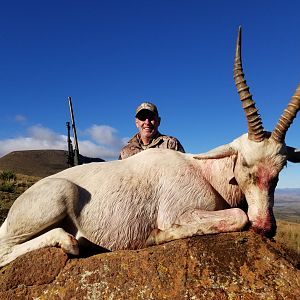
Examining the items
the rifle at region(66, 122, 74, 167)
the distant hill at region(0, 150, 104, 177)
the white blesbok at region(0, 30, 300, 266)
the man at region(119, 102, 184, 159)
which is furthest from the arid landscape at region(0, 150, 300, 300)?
the distant hill at region(0, 150, 104, 177)

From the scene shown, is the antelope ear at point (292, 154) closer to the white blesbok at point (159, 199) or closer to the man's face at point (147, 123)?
the white blesbok at point (159, 199)

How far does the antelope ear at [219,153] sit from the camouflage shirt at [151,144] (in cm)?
283

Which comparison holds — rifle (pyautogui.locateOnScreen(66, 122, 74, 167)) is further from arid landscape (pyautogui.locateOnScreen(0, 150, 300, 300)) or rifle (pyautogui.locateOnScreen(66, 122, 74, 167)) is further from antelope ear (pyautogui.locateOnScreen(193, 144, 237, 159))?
arid landscape (pyautogui.locateOnScreen(0, 150, 300, 300))

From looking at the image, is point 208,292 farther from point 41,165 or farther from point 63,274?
point 41,165

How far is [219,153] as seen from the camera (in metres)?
5.38

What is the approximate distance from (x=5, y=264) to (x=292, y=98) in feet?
13.2

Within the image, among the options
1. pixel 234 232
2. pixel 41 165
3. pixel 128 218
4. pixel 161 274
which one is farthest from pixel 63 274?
pixel 41 165

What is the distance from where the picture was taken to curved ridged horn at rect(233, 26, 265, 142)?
496 centimetres

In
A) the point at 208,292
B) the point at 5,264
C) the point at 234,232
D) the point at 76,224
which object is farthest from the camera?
the point at 76,224

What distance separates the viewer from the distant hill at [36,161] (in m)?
65.5

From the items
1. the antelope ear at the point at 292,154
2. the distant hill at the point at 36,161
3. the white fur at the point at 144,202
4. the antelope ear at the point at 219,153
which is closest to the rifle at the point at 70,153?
the white fur at the point at 144,202

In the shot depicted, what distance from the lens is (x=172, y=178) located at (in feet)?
17.8

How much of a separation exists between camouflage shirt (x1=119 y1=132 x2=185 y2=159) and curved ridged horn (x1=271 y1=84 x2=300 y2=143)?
11.7ft

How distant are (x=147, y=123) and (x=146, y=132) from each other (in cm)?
20
